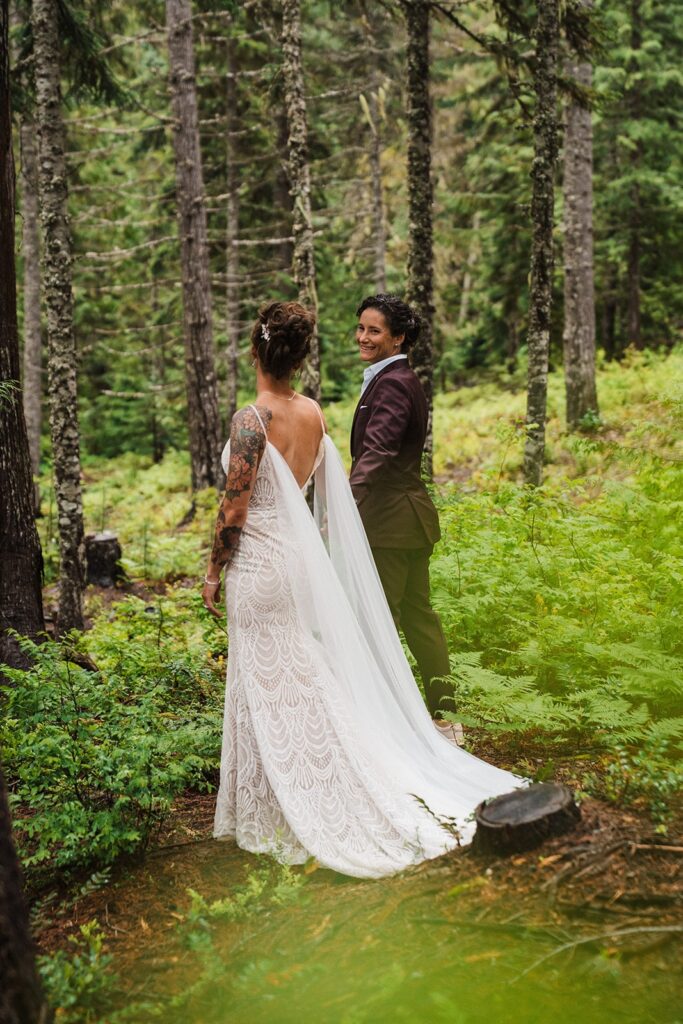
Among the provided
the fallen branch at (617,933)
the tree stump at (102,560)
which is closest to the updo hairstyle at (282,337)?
the fallen branch at (617,933)

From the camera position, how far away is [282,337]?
178 inches

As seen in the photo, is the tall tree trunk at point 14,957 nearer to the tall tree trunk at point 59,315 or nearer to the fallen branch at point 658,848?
the fallen branch at point 658,848

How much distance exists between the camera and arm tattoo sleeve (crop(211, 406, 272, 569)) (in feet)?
14.8

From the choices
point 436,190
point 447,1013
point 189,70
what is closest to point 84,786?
point 447,1013

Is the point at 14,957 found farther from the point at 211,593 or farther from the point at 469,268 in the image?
the point at 469,268

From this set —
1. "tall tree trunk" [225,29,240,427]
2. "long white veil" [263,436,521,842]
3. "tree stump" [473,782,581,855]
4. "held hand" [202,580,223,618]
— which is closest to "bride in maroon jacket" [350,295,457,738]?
"long white veil" [263,436,521,842]

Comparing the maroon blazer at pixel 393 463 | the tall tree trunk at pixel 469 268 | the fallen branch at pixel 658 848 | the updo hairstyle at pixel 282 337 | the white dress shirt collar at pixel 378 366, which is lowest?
the fallen branch at pixel 658 848

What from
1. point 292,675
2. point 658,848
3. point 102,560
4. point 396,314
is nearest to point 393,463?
point 396,314

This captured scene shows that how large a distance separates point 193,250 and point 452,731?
1308 cm

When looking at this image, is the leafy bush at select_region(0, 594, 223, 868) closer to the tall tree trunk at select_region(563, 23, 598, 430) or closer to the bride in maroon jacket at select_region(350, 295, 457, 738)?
the bride in maroon jacket at select_region(350, 295, 457, 738)

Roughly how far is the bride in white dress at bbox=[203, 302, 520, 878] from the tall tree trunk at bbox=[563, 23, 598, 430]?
11695 mm

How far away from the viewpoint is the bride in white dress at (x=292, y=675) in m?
4.38

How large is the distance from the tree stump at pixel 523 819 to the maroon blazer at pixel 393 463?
199 centimetres

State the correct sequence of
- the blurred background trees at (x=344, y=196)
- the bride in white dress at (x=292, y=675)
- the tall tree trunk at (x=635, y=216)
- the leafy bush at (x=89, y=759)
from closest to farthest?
1. the leafy bush at (x=89, y=759)
2. the bride in white dress at (x=292, y=675)
3. the blurred background trees at (x=344, y=196)
4. the tall tree trunk at (x=635, y=216)
